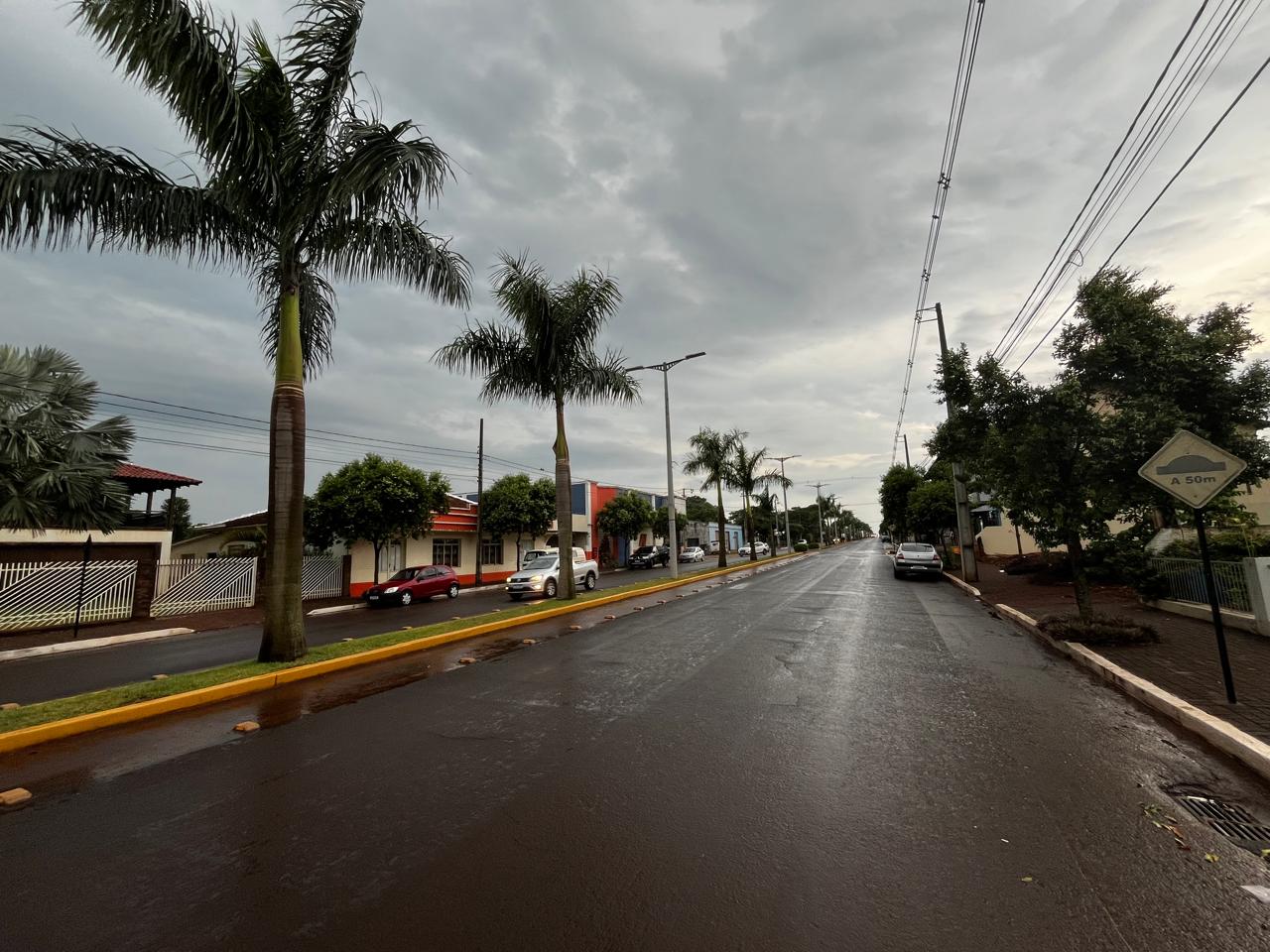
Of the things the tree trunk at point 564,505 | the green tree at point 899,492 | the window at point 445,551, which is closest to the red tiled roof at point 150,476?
the window at point 445,551

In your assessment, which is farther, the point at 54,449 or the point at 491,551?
the point at 491,551

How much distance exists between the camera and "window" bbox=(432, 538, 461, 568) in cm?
2998

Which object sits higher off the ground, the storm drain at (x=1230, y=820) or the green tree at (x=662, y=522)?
the green tree at (x=662, y=522)

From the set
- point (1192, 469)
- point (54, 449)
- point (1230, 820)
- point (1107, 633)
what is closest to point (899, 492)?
point (1107, 633)

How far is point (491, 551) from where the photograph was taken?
111 ft

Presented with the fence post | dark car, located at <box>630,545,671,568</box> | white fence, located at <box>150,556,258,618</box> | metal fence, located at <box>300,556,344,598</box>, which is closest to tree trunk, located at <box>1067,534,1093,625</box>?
the fence post

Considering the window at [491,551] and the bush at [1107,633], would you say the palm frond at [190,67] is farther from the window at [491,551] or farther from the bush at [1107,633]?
the window at [491,551]

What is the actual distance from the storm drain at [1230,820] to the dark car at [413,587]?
21.2 m

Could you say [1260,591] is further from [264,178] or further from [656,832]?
[264,178]

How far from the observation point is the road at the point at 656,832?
8.14 feet

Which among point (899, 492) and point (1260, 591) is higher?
point (899, 492)

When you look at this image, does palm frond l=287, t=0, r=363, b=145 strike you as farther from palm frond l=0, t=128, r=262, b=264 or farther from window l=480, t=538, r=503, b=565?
window l=480, t=538, r=503, b=565

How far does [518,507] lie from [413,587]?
1153cm

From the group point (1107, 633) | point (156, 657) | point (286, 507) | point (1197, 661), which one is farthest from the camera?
point (156, 657)
